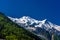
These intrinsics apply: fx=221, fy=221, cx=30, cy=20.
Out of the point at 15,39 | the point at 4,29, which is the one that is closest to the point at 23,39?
the point at 15,39

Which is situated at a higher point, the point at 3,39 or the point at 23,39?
the point at 23,39

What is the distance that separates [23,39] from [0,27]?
15.3 m

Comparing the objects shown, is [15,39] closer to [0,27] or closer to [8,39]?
[8,39]

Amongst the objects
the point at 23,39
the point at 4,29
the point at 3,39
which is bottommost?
A: the point at 3,39

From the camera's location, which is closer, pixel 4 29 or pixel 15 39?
pixel 15 39

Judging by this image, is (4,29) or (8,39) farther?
(4,29)

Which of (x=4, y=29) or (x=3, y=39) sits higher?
(x=4, y=29)

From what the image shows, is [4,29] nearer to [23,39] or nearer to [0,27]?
[0,27]

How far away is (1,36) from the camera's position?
7069cm

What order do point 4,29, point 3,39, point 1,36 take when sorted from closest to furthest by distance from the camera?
point 3,39 < point 1,36 < point 4,29

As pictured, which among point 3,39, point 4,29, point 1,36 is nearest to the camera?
point 3,39

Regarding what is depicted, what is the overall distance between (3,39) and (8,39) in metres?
1.79

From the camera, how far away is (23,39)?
75.0m

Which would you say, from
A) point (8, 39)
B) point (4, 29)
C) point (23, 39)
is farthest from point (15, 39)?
point (4, 29)
